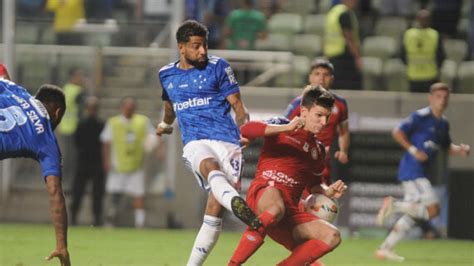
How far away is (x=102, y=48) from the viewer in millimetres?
21031

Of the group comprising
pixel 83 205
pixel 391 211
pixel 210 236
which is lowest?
pixel 83 205

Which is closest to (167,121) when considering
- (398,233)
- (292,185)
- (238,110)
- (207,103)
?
(207,103)

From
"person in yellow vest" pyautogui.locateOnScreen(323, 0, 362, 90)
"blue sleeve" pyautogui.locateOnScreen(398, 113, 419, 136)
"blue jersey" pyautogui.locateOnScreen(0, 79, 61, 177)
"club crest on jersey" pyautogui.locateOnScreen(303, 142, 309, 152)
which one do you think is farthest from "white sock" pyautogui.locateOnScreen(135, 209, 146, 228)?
"blue jersey" pyautogui.locateOnScreen(0, 79, 61, 177)

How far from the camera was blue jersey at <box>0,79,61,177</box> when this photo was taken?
376 inches

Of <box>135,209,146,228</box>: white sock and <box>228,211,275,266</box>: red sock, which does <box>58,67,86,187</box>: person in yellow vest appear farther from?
<box>228,211,275,266</box>: red sock

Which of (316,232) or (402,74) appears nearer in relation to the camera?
(316,232)

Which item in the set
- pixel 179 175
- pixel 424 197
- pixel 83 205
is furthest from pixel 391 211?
pixel 83 205

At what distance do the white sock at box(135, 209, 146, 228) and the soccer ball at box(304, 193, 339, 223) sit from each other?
9.74 meters

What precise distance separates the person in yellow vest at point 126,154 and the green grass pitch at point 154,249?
89 centimetres

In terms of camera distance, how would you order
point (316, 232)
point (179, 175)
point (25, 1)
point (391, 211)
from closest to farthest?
point (316, 232) < point (391, 211) < point (179, 175) < point (25, 1)

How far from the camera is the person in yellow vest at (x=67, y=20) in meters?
21.2

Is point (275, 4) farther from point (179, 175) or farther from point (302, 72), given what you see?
point (179, 175)

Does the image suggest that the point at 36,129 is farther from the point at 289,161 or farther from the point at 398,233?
the point at 398,233

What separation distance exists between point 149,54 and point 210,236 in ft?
34.9
